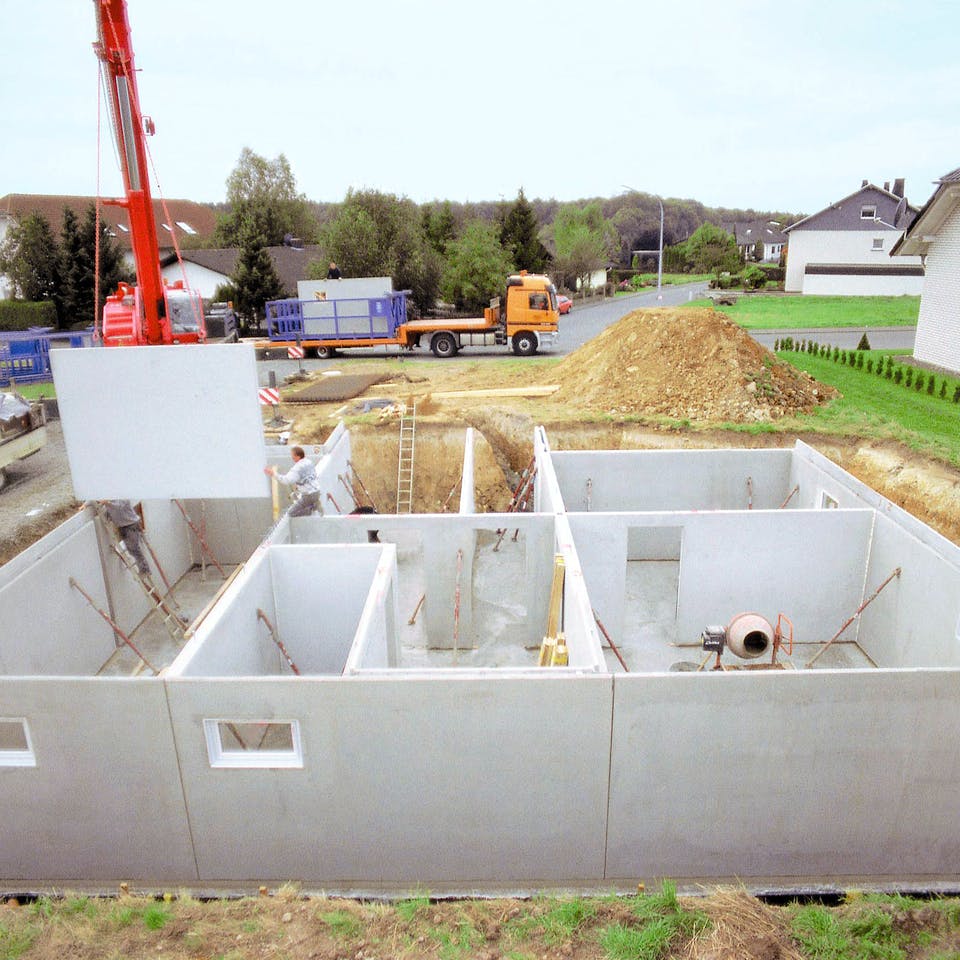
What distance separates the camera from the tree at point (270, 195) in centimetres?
4719

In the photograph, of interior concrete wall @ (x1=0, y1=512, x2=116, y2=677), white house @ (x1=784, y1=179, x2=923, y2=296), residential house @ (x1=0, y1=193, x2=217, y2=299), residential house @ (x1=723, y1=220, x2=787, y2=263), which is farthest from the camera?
residential house @ (x1=723, y1=220, x2=787, y2=263)

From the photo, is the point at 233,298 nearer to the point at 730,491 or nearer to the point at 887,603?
the point at 730,491

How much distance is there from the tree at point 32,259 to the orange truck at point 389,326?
18989mm

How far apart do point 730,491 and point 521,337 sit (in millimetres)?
14931

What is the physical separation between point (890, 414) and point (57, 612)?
704 inches

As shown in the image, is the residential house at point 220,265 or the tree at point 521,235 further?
the tree at point 521,235

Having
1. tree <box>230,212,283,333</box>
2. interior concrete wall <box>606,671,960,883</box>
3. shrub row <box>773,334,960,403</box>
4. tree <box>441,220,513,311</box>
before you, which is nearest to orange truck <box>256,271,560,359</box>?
shrub row <box>773,334,960,403</box>

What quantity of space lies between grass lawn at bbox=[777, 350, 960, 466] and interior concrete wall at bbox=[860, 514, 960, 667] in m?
5.25

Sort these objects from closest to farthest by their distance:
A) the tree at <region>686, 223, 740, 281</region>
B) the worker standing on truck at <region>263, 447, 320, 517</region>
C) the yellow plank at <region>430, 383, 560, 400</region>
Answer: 1. the worker standing on truck at <region>263, 447, 320, 517</region>
2. the yellow plank at <region>430, 383, 560, 400</region>
3. the tree at <region>686, 223, 740, 281</region>

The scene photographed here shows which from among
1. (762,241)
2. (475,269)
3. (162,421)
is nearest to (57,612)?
(162,421)

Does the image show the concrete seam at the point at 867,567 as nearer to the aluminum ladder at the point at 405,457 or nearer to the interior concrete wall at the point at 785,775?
the interior concrete wall at the point at 785,775

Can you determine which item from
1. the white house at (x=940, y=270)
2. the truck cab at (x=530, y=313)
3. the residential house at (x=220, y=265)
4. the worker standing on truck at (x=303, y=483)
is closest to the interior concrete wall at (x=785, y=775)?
the worker standing on truck at (x=303, y=483)

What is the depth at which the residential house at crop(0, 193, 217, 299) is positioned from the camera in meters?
44.7

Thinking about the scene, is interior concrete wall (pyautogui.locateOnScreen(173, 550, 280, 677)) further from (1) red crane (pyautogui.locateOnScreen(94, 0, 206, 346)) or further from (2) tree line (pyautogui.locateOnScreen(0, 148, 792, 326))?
(2) tree line (pyautogui.locateOnScreen(0, 148, 792, 326))
